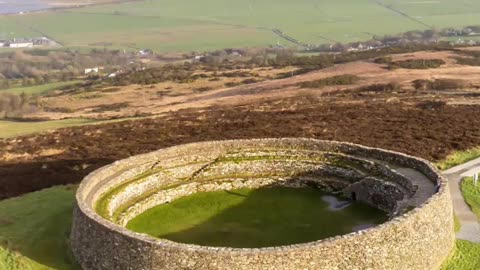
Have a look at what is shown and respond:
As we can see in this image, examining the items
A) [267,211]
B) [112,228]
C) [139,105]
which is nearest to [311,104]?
[139,105]

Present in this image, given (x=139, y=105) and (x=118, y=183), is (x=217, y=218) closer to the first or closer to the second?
(x=118, y=183)

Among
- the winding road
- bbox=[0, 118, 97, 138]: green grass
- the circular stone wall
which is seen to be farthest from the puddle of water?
bbox=[0, 118, 97, 138]: green grass

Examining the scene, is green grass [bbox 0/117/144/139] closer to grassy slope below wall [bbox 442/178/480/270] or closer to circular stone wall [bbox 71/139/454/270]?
circular stone wall [bbox 71/139/454/270]

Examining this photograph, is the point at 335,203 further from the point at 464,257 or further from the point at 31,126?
the point at 31,126

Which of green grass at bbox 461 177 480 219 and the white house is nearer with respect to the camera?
green grass at bbox 461 177 480 219

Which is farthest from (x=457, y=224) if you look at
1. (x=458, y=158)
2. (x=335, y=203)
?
(x=458, y=158)

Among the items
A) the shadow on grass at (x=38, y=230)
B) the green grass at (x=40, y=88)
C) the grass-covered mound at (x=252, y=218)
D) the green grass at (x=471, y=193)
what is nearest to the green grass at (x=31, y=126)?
the shadow on grass at (x=38, y=230)
